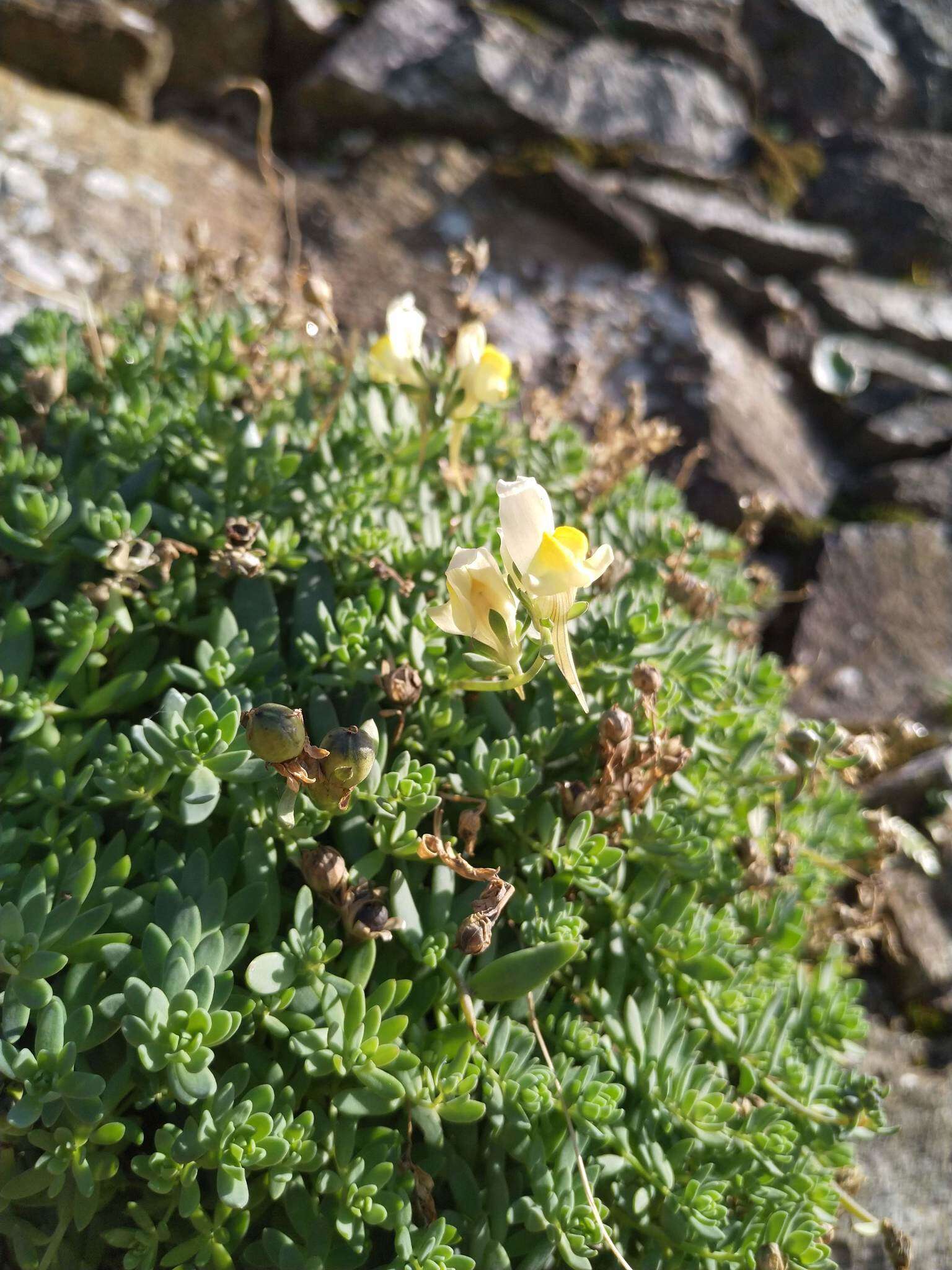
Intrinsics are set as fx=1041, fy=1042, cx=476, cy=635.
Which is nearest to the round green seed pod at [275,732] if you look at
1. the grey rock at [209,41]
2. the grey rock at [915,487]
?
the grey rock at [915,487]

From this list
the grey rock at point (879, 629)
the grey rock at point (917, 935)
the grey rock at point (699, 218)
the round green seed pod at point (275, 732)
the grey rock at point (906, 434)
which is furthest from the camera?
the grey rock at point (699, 218)

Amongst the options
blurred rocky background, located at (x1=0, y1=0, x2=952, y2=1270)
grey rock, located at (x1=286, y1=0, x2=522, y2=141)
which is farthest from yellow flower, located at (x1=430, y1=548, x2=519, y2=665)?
grey rock, located at (x1=286, y1=0, x2=522, y2=141)

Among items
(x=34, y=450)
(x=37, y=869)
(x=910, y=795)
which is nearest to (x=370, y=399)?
(x=34, y=450)

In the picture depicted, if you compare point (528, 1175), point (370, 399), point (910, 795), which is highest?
point (370, 399)

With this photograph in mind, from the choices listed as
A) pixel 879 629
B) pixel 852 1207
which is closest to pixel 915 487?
pixel 879 629

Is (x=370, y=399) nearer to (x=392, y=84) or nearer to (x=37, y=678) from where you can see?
(x=37, y=678)

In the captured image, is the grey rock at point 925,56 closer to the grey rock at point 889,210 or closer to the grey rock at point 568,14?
the grey rock at point 889,210

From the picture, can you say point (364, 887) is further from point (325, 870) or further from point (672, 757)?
point (672, 757)
